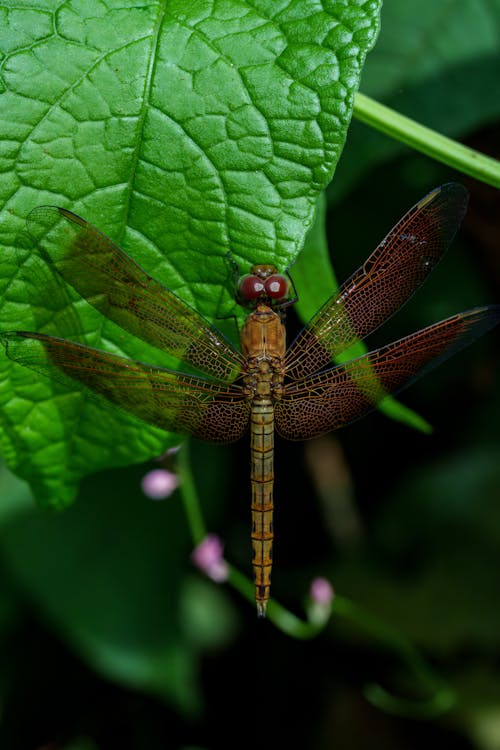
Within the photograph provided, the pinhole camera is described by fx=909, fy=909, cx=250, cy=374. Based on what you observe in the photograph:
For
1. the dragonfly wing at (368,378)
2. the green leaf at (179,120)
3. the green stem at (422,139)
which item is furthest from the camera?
the dragonfly wing at (368,378)

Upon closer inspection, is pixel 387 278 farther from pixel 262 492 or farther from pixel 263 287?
pixel 262 492

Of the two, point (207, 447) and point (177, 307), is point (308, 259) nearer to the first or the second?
point (177, 307)

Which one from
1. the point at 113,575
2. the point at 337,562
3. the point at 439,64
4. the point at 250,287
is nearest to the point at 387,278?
the point at 250,287

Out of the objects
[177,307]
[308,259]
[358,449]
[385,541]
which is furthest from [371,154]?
[385,541]

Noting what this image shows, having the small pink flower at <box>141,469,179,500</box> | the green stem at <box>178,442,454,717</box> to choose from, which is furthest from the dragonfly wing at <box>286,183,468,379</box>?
the green stem at <box>178,442,454,717</box>

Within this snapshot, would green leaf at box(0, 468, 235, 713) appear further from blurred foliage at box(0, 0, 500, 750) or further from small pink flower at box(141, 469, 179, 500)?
small pink flower at box(141, 469, 179, 500)

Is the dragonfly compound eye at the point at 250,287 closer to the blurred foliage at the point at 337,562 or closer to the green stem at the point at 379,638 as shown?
the green stem at the point at 379,638

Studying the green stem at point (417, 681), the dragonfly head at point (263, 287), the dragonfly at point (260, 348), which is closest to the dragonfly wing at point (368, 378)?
the dragonfly at point (260, 348)

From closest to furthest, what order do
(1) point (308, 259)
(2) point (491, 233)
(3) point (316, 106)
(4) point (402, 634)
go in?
(3) point (316, 106) → (1) point (308, 259) → (2) point (491, 233) → (4) point (402, 634)
